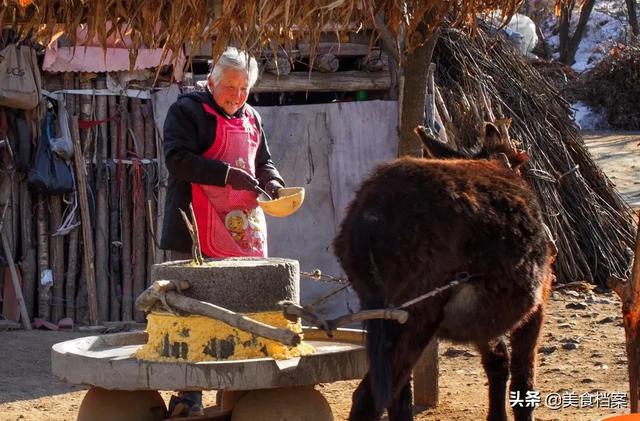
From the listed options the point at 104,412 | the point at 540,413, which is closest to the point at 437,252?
the point at 104,412

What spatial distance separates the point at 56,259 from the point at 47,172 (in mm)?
774

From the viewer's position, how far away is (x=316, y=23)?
4398 millimetres

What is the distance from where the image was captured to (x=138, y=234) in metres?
8.55

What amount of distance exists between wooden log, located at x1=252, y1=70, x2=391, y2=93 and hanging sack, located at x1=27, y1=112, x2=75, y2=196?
172 cm

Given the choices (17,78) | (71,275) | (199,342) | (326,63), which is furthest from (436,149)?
(71,275)

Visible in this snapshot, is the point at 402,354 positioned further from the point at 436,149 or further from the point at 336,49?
the point at 336,49

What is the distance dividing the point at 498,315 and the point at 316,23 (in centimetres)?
151

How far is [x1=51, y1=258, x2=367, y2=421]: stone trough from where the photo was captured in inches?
162

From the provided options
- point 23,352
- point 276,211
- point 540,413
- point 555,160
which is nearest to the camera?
point 276,211

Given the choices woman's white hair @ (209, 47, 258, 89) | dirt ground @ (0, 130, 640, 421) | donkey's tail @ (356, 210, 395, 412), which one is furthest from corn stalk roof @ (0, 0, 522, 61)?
dirt ground @ (0, 130, 640, 421)

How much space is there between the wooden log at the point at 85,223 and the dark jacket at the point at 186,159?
132 inches

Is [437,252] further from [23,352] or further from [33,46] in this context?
[33,46]

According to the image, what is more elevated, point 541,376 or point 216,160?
point 216,160

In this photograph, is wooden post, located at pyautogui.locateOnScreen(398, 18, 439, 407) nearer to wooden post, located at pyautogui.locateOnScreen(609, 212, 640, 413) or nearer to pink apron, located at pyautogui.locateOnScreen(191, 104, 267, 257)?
pink apron, located at pyautogui.locateOnScreen(191, 104, 267, 257)
